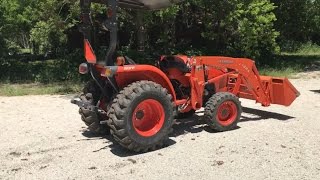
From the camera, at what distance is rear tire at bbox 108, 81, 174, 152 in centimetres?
610

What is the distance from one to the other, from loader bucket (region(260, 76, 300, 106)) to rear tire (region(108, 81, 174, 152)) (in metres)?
2.55

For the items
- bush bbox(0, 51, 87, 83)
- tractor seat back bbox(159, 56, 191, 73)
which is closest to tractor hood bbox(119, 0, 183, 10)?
tractor seat back bbox(159, 56, 191, 73)

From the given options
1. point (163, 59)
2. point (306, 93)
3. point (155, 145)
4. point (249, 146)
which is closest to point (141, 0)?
point (163, 59)

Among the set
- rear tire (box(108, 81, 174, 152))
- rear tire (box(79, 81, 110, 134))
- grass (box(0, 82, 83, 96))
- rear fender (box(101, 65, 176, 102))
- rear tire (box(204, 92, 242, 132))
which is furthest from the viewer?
grass (box(0, 82, 83, 96))

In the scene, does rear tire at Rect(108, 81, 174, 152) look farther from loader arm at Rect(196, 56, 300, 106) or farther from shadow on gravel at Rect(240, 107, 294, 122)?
shadow on gravel at Rect(240, 107, 294, 122)

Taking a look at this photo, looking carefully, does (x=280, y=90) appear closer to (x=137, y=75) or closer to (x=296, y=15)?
(x=137, y=75)

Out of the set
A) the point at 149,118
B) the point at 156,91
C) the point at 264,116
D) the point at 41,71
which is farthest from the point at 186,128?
the point at 41,71

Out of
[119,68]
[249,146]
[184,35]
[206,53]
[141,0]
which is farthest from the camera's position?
[184,35]

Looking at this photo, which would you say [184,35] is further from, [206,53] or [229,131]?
[229,131]

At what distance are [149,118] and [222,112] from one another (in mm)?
1513

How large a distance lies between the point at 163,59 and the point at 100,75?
1.30 m

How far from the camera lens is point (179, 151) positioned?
6465 millimetres

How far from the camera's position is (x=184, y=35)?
67.6 feet

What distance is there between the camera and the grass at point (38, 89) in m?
12.3
